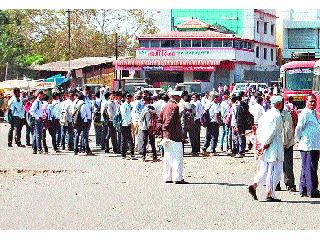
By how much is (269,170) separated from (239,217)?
Answer: 73.6 inches

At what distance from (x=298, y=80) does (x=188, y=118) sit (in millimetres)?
15083

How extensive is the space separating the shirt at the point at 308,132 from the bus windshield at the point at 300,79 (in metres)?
22.4

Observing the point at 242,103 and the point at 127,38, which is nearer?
the point at 242,103

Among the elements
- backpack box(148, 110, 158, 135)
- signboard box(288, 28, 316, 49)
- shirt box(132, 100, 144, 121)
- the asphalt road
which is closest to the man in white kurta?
the asphalt road

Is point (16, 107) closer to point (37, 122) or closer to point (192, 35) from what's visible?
point (37, 122)

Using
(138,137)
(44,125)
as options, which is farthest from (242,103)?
(44,125)

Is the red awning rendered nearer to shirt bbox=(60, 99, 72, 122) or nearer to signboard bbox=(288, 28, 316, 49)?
signboard bbox=(288, 28, 316, 49)

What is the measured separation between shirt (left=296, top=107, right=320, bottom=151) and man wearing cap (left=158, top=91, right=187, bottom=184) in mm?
2334

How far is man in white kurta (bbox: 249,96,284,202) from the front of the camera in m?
12.5

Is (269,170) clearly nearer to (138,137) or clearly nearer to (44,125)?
(138,137)

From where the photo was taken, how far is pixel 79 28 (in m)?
66.2

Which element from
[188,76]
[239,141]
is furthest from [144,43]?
[239,141]
